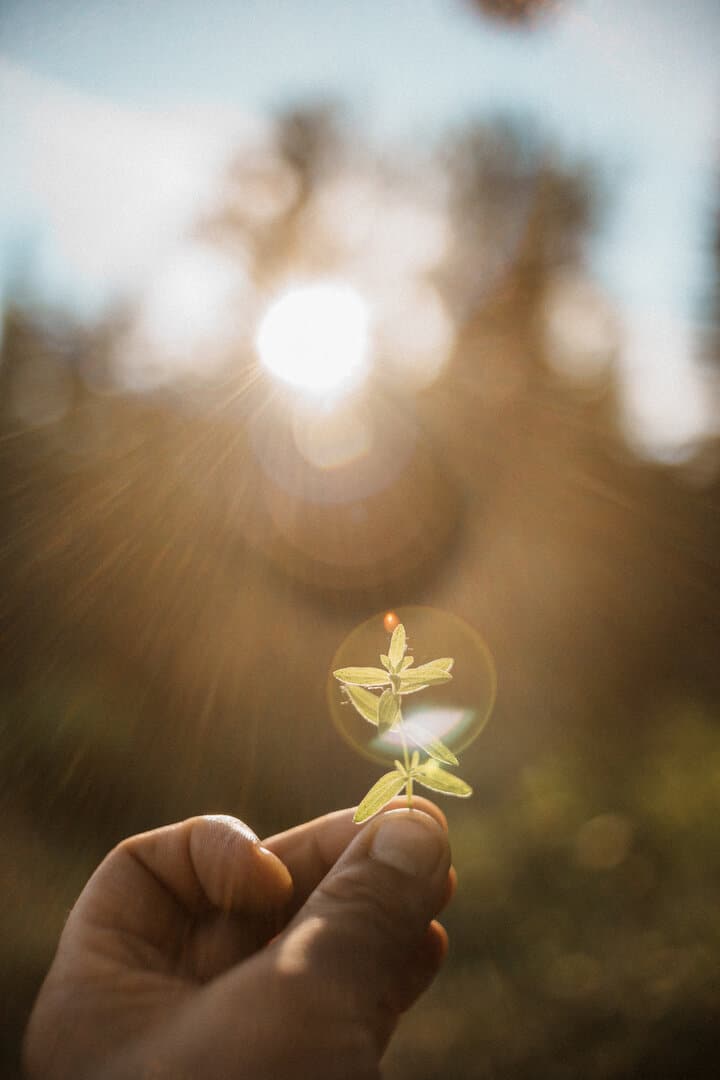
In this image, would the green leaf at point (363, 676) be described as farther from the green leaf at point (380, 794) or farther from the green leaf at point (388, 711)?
the green leaf at point (380, 794)

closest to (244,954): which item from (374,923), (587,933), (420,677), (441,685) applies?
(374,923)

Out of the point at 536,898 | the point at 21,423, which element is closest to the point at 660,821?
the point at 536,898

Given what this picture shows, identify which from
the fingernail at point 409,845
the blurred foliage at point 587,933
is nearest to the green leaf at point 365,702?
the fingernail at point 409,845

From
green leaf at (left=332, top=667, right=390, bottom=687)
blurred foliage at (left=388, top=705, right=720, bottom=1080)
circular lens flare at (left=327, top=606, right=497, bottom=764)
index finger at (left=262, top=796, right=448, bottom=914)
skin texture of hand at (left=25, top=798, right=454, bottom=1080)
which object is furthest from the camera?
circular lens flare at (left=327, top=606, right=497, bottom=764)

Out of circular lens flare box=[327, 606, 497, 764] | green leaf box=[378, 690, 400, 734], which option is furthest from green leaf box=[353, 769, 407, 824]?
circular lens flare box=[327, 606, 497, 764]

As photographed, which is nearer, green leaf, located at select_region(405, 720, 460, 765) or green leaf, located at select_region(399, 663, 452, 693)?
green leaf, located at select_region(405, 720, 460, 765)

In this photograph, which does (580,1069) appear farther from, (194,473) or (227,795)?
(194,473)

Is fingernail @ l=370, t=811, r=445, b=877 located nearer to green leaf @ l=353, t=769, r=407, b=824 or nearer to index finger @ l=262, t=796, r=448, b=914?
green leaf @ l=353, t=769, r=407, b=824

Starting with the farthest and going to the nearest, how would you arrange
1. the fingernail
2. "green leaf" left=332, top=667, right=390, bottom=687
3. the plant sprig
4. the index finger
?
1. the index finger
2. "green leaf" left=332, top=667, right=390, bottom=687
3. the plant sprig
4. the fingernail
